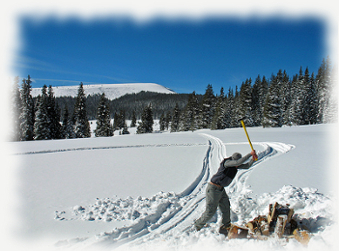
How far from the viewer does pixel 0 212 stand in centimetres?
547

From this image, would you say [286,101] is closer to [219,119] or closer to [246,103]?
[246,103]

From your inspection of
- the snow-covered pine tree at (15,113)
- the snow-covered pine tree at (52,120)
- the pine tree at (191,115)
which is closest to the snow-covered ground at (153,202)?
the snow-covered pine tree at (15,113)

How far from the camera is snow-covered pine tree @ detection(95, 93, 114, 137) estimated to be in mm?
38312

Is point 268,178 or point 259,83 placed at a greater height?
point 259,83

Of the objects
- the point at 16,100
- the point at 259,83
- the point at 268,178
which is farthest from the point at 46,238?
the point at 259,83

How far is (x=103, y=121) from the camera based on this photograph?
3938 centimetres

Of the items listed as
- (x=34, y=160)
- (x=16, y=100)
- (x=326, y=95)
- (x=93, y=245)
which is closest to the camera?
(x=93, y=245)

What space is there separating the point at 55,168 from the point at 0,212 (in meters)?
4.84

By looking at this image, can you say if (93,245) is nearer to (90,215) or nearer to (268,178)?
(90,215)

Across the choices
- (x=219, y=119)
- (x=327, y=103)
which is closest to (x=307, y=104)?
(x=327, y=103)

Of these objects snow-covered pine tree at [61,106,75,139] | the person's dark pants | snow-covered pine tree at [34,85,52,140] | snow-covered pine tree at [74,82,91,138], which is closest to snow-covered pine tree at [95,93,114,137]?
snow-covered pine tree at [74,82,91,138]

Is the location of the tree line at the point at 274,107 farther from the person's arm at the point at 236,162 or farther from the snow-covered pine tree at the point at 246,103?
the person's arm at the point at 236,162

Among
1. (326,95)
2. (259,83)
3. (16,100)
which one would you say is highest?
(259,83)

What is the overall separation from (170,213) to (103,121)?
36.5 meters
